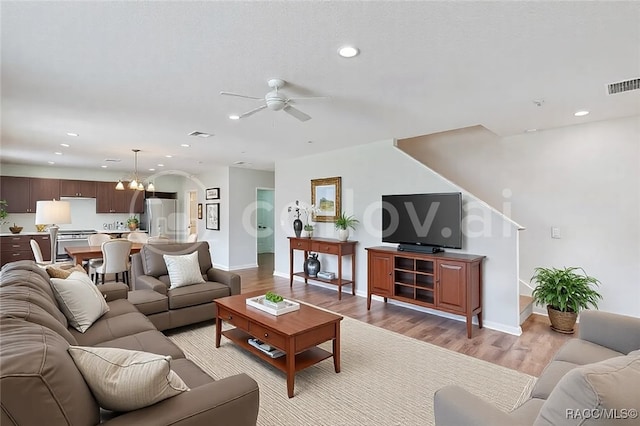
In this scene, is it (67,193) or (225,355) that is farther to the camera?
(67,193)

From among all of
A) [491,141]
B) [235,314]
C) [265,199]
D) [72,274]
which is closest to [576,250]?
[491,141]

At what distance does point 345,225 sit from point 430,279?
165 cm

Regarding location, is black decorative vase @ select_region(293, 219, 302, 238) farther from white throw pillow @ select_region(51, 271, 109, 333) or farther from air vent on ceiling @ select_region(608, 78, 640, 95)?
air vent on ceiling @ select_region(608, 78, 640, 95)

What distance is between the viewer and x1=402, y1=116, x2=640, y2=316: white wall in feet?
12.3

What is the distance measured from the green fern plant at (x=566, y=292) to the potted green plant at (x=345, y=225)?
2702 millimetres

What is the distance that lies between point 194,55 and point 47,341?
1919mm

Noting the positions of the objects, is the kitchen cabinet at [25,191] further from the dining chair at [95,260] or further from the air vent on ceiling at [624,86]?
the air vent on ceiling at [624,86]

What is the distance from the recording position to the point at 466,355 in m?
3.11

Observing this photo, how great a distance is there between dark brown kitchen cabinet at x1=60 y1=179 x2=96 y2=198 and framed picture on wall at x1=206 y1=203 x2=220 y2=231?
3.04 metres

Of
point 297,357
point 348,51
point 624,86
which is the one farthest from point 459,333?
point 348,51

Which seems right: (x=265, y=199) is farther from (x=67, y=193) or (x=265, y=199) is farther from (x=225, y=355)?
(x=225, y=355)

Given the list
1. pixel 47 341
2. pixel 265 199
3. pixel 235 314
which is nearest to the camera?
pixel 47 341

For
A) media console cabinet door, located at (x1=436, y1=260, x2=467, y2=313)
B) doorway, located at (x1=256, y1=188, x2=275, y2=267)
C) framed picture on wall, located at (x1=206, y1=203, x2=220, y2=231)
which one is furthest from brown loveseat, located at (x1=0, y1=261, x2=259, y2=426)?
doorway, located at (x1=256, y1=188, x2=275, y2=267)

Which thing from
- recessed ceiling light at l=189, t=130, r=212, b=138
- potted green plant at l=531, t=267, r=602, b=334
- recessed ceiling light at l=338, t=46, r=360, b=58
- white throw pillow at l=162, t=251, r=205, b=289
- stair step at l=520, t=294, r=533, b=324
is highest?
recessed ceiling light at l=189, t=130, r=212, b=138
